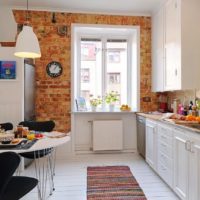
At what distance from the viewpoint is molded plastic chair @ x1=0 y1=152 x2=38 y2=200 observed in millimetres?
1483

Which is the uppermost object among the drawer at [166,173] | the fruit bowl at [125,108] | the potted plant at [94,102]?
the potted plant at [94,102]

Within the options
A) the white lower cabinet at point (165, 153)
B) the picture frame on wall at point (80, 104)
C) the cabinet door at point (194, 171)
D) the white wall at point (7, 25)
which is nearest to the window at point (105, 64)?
the picture frame on wall at point (80, 104)

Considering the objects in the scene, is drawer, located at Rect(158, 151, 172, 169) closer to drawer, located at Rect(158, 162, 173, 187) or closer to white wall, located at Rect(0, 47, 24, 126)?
drawer, located at Rect(158, 162, 173, 187)

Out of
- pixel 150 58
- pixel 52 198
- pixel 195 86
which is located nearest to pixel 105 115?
pixel 150 58

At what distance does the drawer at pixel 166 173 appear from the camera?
8.91 feet

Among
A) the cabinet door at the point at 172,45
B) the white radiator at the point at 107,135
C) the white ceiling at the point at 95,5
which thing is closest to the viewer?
the cabinet door at the point at 172,45

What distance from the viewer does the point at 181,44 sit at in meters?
3.14

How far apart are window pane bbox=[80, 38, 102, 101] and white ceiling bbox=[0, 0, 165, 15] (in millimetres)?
690

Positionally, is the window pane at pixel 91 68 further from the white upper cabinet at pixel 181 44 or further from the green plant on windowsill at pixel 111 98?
the white upper cabinet at pixel 181 44

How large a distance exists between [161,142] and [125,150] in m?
1.56

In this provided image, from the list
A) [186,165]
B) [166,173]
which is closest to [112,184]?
[166,173]

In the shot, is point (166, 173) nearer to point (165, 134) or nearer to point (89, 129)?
point (165, 134)

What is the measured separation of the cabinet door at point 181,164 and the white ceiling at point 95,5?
2417 mm

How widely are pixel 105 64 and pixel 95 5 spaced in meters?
1.17
